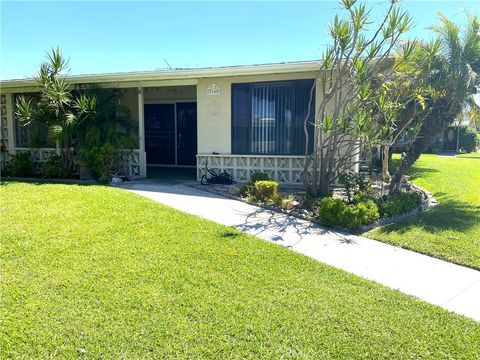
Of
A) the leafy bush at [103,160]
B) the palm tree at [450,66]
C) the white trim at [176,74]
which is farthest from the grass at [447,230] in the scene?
the leafy bush at [103,160]

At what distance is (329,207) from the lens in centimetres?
631

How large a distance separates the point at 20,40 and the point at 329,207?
512 inches

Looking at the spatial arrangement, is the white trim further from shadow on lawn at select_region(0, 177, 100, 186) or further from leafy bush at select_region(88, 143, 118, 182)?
shadow on lawn at select_region(0, 177, 100, 186)

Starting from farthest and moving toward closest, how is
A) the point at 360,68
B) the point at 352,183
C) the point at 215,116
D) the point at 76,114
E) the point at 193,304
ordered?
the point at 76,114 < the point at 215,116 < the point at 352,183 < the point at 360,68 < the point at 193,304

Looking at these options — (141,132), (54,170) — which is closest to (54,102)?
(54,170)

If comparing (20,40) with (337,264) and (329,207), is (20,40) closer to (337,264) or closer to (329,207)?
(329,207)

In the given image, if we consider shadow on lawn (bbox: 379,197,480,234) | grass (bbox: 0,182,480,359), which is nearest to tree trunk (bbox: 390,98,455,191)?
shadow on lawn (bbox: 379,197,480,234)

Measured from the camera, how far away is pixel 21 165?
37.0ft

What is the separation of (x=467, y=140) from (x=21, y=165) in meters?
29.3

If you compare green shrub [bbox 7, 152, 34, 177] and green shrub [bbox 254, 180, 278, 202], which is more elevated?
green shrub [bbox 7, 152, 34, 177]

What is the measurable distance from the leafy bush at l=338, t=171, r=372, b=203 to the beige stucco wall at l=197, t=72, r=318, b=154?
3.72 m

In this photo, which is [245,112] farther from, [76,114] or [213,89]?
[76,114]

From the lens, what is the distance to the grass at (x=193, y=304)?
9.28ft

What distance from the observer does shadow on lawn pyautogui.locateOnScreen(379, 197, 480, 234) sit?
20.6 ft
